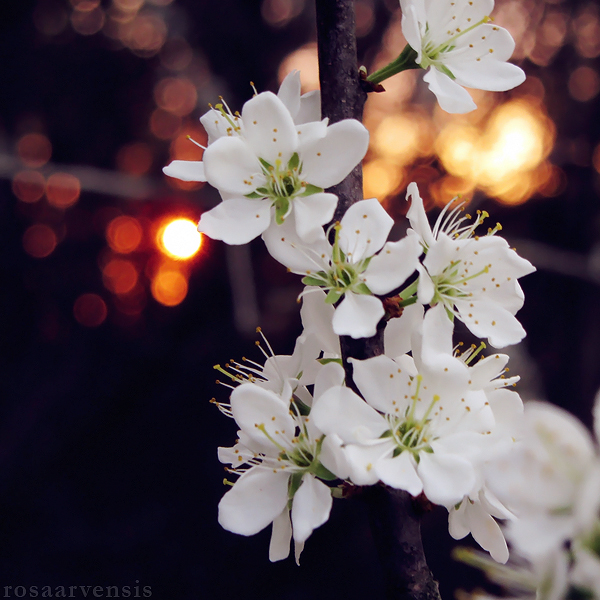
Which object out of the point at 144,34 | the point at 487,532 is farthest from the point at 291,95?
the point at 144,34

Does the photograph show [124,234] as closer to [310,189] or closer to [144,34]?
[144,34]

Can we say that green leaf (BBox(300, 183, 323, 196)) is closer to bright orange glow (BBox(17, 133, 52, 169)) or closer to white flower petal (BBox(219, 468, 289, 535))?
white flower petal (BBox(219, 468, 289, 535))

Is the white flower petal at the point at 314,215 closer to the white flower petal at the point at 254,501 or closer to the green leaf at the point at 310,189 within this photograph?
the green leaf at the point at 310,189

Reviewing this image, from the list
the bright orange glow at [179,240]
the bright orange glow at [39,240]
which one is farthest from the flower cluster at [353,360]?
the bright orange glow at [39,240]

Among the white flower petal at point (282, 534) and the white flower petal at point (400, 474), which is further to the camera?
the white flower petal at point (282, 534)

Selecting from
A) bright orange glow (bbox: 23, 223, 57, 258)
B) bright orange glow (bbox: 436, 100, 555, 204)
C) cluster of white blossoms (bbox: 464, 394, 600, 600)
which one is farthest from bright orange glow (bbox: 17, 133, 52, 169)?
cluster of white blossoms (bbox: 464, 394, 600, 600)
